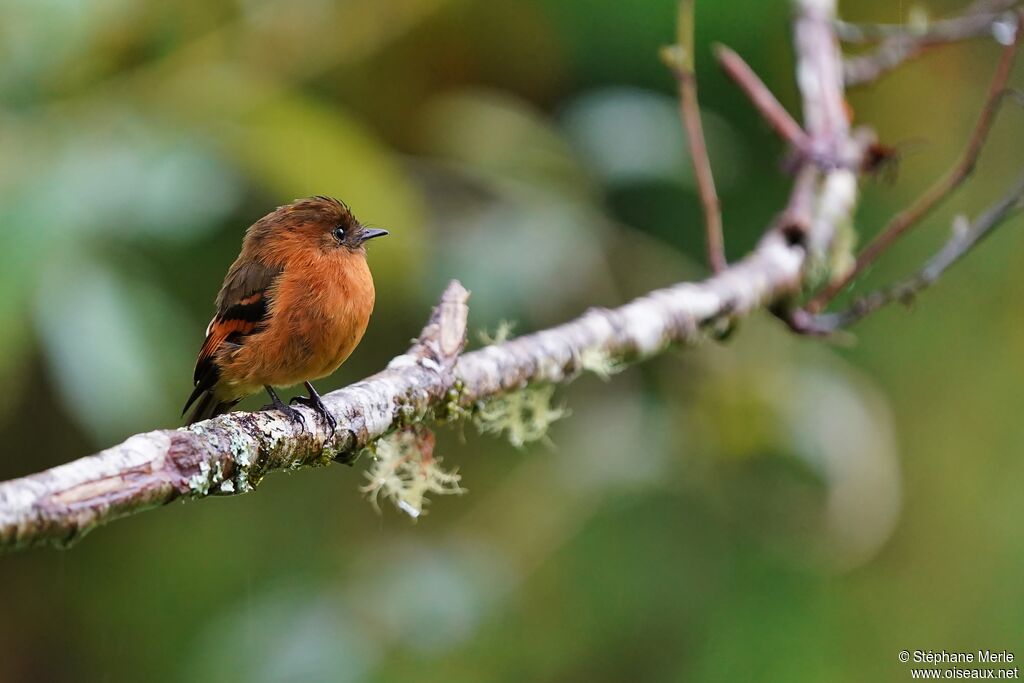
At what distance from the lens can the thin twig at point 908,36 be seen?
12.8ft

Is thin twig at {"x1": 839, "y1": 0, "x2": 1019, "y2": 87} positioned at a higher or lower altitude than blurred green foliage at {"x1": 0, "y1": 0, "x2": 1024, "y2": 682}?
higher

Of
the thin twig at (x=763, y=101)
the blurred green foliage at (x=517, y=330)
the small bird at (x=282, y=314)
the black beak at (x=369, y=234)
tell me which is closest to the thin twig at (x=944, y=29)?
the blurred green foliage at (x=517, y=330)

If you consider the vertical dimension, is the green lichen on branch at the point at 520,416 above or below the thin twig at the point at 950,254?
below

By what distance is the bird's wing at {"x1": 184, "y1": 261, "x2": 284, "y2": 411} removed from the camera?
2.89m

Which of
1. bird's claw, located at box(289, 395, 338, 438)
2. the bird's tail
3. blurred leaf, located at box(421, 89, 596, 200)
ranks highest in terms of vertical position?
blurred leaf, located at box(421, 89, 596, 200)

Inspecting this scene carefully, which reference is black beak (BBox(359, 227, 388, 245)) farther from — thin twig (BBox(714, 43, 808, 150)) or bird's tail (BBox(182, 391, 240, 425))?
thin twig (BBox(714, 43, 808, 150))

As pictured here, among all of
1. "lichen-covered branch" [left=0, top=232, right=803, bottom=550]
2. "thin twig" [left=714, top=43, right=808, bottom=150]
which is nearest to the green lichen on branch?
"lichen-covered branch" [left=0, top=232, right=803, bottom=550]

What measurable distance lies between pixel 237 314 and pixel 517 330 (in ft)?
6.19

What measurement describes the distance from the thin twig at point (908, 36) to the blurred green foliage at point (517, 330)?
32 centimetres

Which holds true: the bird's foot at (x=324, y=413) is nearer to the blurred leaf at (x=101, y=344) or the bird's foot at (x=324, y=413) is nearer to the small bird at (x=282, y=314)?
the small bird at (x=282, y=314)

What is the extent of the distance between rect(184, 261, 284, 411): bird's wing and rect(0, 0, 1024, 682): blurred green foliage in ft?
1.08

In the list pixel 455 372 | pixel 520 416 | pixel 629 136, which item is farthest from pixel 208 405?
pixel 629 136

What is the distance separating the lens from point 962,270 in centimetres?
540

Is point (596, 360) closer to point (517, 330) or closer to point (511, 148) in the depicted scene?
point (511, 148)
